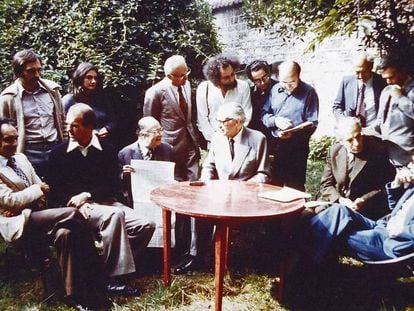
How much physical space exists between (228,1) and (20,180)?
38.7ft

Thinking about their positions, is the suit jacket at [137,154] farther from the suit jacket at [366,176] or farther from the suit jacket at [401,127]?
the suit jacket at [401,127]

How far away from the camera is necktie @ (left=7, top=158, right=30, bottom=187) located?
372cm

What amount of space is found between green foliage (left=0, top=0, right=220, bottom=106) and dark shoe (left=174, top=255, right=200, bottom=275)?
8.09 feet

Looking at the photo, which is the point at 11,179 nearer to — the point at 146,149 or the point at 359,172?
the point at 146,149

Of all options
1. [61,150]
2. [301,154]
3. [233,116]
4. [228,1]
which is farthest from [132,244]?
[228,1]

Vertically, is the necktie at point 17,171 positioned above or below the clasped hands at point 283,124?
below

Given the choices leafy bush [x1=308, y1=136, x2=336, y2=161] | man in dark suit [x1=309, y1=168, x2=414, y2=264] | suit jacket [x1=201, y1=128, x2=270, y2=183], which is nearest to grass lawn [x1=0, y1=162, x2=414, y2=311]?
man in dark suit [x1=309, y1=168, x2=414, y2=264]

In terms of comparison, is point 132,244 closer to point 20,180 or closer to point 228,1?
point 20,180

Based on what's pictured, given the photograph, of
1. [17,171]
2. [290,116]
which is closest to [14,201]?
[17,171]

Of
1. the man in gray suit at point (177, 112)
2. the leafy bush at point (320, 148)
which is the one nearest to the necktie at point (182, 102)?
the man in gray suit at point (177, 112)

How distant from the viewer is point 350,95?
4.91 m

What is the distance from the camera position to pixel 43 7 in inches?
236

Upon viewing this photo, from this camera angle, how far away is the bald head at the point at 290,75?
4.80m

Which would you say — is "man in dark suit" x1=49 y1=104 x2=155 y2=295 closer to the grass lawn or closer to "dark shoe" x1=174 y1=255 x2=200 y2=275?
the grass lawn
